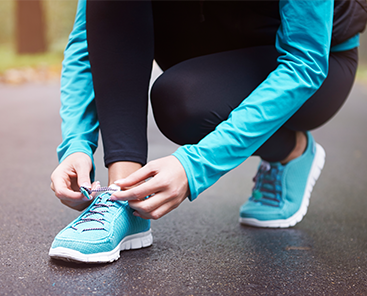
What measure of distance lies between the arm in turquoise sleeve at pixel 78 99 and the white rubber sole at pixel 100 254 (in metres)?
0.22

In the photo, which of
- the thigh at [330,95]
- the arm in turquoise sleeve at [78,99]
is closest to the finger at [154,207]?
the arm in turquoise sleeve at [78,99]

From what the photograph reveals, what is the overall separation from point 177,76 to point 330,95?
40 cm

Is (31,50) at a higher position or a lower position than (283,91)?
lower

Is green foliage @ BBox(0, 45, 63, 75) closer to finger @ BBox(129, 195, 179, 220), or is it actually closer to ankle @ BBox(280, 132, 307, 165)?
ankle @ BBox(280, 132, 307, 165)

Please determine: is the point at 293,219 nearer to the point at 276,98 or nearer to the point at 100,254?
the point at 276,98

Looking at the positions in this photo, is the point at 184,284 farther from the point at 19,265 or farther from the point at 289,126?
the point at 289,126

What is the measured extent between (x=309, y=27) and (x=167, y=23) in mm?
411

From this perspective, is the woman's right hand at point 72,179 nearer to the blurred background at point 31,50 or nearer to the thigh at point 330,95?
the thigh at point 330,95

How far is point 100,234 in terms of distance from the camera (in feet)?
2.33

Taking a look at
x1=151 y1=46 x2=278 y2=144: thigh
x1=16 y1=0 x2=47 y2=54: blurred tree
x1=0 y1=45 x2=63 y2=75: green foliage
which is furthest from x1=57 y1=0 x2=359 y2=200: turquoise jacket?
x1=16 y1=0 x2=47 y2=54: blurred tree

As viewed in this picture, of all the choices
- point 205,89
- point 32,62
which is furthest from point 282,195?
point 32,62

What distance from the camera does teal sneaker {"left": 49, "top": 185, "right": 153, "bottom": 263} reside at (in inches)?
27.0

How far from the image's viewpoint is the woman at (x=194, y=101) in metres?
0.69

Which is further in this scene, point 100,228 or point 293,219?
point 293,219
